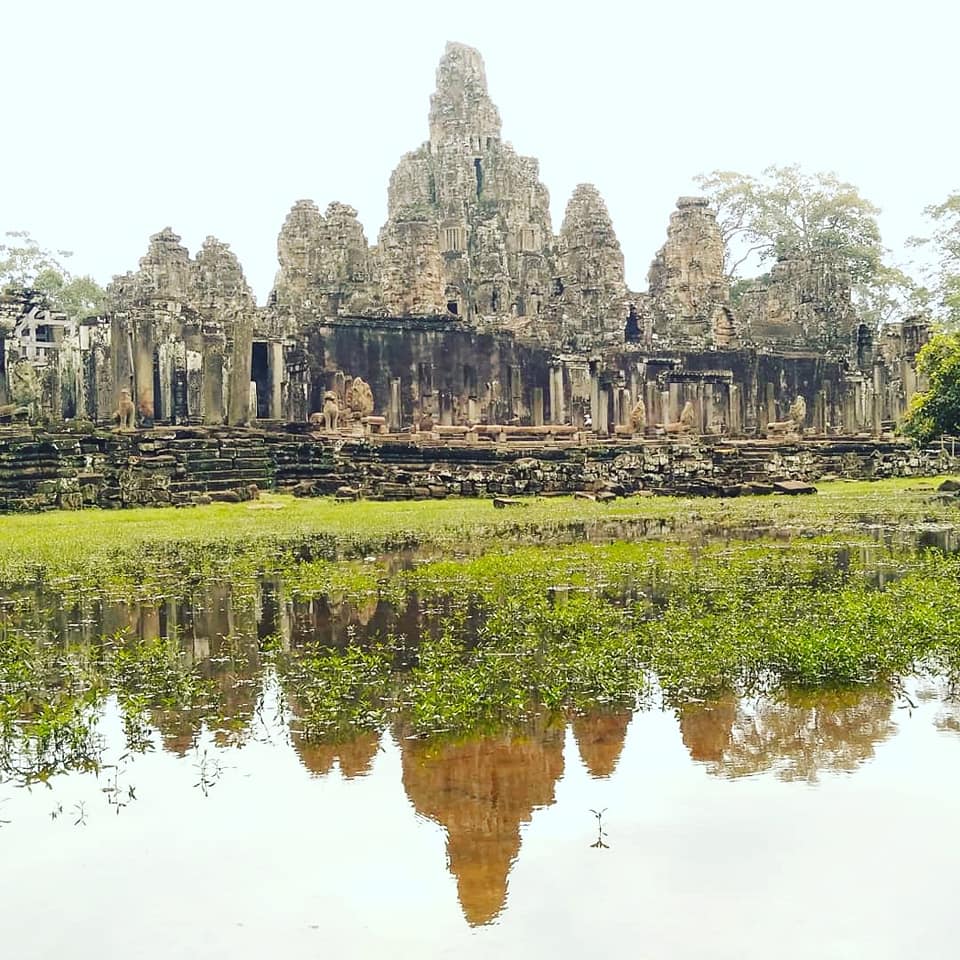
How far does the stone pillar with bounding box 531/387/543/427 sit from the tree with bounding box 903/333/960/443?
15.8 meters

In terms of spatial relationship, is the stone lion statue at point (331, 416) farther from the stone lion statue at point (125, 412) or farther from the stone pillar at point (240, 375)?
the stone lion statue at point (125, 412)

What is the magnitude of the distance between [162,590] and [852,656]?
732 cm

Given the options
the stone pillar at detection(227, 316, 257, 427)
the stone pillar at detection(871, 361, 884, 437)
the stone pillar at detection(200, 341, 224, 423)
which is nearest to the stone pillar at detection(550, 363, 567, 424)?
the stone pillar at detection(227, 316, 257, 427)

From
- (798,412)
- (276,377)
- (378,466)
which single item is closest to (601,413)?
(798,412)

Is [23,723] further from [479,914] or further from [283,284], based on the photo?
[283,284]

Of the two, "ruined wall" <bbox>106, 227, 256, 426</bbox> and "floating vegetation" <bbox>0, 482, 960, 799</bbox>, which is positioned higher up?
"ruined wall" <bbox>106, 227, 256, 426</bbox>

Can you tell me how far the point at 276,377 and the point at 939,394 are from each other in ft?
64.4

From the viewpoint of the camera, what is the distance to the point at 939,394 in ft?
85.0

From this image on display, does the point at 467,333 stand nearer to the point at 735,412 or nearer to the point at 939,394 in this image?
the point at 735,412

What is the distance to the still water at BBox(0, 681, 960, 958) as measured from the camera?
4215mm

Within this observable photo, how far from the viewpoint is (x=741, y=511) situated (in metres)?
22.8

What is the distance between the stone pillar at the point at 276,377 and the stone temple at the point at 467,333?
74 mm

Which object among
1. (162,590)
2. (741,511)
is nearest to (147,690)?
(162,590)

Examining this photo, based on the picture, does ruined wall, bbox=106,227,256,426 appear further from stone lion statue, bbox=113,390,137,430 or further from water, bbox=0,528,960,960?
water, bbox=0,528,960,960
